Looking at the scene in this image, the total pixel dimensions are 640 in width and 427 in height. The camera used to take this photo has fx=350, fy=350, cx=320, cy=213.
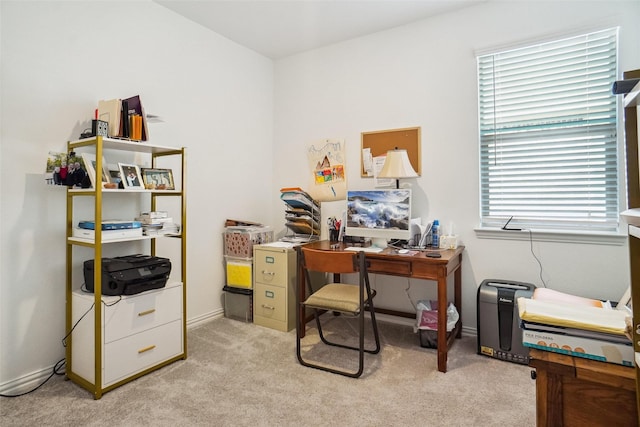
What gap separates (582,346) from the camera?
1182 mm

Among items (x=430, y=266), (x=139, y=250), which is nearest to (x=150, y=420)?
(x=139, y=250)

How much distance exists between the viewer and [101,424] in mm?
1695

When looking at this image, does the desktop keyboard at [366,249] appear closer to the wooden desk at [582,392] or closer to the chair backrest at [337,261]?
the chair backrest at [337,261]

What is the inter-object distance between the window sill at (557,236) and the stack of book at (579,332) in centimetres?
126

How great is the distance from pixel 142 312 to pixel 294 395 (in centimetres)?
104

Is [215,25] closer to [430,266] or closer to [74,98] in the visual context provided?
[74,98]

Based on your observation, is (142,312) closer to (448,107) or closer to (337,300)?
(337,300)

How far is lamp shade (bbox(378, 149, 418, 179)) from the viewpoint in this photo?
2764 mm

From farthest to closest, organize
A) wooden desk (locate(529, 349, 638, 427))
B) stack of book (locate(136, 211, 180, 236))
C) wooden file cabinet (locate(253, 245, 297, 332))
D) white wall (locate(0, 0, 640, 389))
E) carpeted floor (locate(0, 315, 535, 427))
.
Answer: wooden file cabinet (locate(253, 245, 297, 332)) < stack of book (locate(136, 211, 180, 236)) < white wall (locate(0, 0, 640, 389)) < carpeted floor (locate(0, 315, 535, 427)) < wooden desk (locate(529, 349, 638, 427))

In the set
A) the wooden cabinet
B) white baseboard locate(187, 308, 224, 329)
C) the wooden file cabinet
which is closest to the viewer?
the wooden cabinet

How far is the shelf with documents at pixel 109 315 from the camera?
1934mm

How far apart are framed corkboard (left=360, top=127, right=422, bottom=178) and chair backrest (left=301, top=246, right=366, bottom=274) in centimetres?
119

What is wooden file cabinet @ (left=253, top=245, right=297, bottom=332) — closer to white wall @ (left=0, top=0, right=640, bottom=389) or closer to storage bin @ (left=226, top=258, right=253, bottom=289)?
storage bin @ (left=226, top=258, right=253, bottom=289)

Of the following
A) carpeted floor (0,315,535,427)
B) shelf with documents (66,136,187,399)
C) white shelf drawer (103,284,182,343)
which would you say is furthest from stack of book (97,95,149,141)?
carpeted floor (0,315,535,427)
